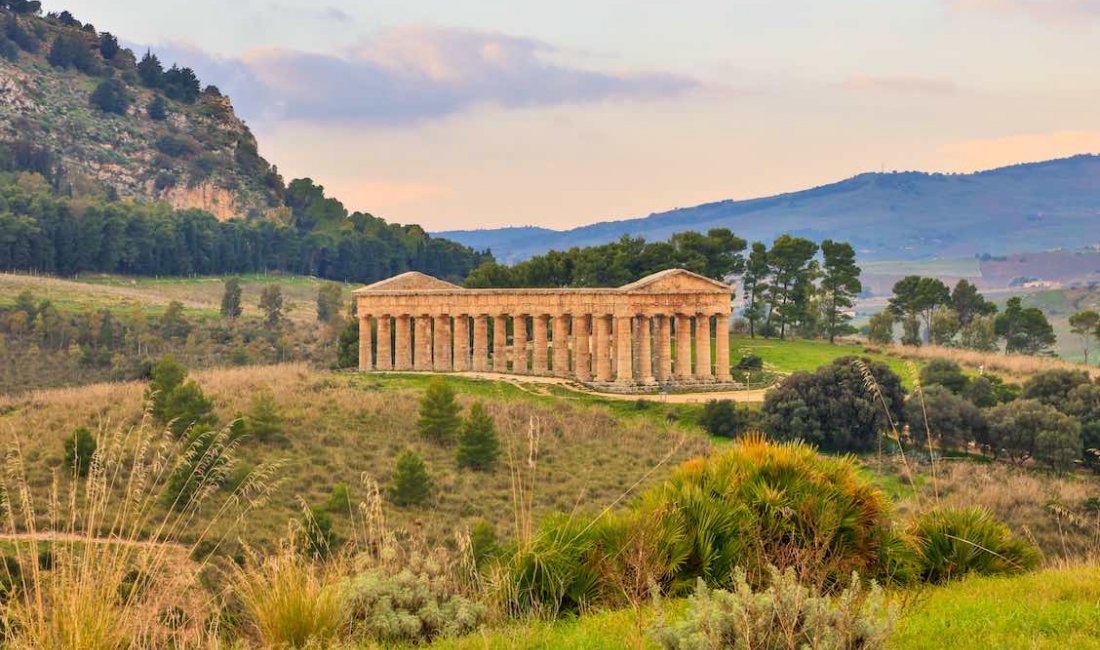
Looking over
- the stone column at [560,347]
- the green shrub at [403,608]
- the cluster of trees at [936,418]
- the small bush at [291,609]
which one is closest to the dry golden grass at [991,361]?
the cluster of trees at [936,418]

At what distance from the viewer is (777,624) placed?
31.8ft

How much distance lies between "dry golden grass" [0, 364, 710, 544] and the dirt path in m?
2.71

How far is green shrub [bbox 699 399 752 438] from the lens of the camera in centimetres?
5206

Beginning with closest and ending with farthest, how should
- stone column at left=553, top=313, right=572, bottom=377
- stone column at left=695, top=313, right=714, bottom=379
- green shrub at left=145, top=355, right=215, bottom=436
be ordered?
green shrub at left=145, top=355, right=215, bottom=436, stone column at left=695, top=313, right=714, bottom=379, stone column at left=553, top=313, right=572, bottom=377

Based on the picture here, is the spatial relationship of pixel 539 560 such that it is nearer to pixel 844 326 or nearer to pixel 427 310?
pixel 427 310

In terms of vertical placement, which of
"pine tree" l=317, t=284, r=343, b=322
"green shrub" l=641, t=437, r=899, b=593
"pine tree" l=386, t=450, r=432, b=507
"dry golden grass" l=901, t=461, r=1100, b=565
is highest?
"pine tree" l=317, t=284, r=343, b=322

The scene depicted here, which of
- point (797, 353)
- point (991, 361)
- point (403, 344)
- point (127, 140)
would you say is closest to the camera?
point (403, 344)

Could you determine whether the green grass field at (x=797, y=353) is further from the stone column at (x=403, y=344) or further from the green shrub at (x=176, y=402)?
the green shrub at (x=176, y=402)

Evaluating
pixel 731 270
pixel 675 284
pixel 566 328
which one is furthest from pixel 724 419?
pixel 731 270

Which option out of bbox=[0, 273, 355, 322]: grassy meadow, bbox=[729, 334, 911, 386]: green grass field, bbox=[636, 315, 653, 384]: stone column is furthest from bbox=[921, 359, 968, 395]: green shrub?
bbox=[0, 273, 355, 322]: grassy meadow

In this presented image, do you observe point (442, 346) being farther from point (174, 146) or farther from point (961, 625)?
point (174, 146)

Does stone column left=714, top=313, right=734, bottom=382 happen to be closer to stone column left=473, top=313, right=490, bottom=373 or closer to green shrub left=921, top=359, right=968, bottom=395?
green shrub left=921, top=359, right=968, bottom=395

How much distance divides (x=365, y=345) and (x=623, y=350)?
17358 mm

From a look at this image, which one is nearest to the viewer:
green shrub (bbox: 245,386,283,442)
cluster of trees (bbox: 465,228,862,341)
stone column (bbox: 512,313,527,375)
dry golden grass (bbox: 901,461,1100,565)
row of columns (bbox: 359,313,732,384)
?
dry golden grass (bbox: 901,461,1100,565)
